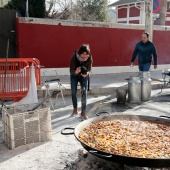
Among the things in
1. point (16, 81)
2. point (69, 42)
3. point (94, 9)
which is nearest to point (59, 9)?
point (94, 9)

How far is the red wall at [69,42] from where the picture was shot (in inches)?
469

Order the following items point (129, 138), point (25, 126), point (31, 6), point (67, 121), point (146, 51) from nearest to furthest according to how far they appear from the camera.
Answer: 1. point (129, 138)
2. point (25, 126)
3. point (67, 121)
4. point (146, 51)
5. point (31, 6)

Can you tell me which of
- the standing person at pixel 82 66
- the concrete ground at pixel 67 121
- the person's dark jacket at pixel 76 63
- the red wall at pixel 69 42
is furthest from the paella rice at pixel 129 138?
the red wall at pixel 69 42

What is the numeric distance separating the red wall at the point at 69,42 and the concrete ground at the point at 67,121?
124 centimetres

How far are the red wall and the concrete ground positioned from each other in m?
1.24

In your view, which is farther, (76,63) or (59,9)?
(59,9)

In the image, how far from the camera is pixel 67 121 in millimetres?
6508

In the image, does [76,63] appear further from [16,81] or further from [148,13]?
[148,13]

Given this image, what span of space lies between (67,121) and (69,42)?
6791 millimetres

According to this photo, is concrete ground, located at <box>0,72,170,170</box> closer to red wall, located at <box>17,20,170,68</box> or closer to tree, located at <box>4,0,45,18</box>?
red wall, located at <box>17,20,170,68</box>

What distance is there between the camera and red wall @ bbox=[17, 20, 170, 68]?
11.9 m

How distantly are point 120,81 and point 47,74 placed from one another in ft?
10.2

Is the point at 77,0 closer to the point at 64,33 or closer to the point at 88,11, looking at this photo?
the point at 88,11

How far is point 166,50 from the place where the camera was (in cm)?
1564
